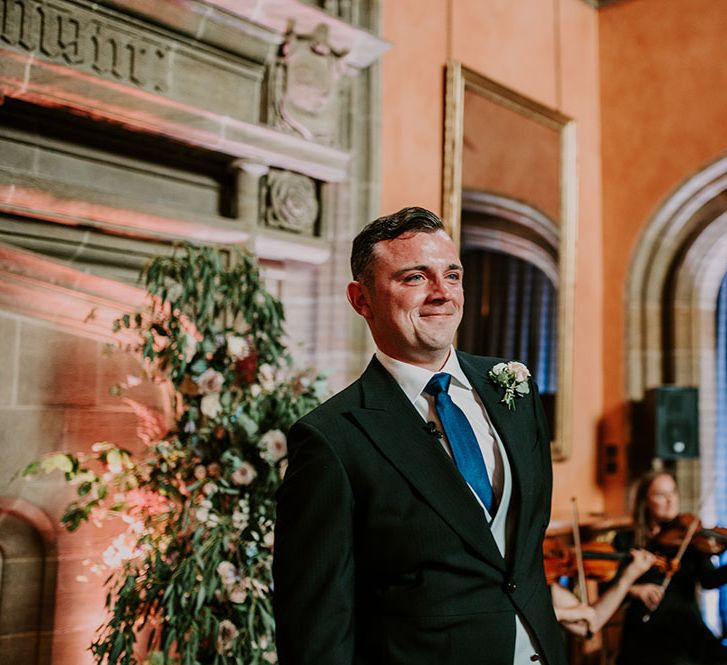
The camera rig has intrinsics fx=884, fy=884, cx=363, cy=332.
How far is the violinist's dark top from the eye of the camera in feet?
13.0

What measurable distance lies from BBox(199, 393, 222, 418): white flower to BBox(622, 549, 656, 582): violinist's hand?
82.1 inches

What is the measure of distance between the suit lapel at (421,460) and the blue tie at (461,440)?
0.15ft

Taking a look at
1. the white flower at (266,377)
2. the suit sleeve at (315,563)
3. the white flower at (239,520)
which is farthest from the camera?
the white flower at (266,377)

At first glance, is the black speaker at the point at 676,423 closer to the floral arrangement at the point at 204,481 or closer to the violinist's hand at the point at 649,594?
the violinist's hand at the point at 649,594

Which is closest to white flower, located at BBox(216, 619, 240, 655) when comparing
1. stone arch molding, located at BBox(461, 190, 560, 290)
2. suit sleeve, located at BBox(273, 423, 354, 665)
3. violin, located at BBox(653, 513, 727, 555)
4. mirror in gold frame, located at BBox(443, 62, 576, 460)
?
suit sleeve, located at BBox(273, 423, 354, 665)

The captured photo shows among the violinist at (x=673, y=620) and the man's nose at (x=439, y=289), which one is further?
the violinist at (x=673, y=620)

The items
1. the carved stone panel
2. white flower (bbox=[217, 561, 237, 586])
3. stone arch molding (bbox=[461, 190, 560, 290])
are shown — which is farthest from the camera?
stone arch molding (bbox=[461, 190, 560, 290])

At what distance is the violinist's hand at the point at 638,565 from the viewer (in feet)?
12.8

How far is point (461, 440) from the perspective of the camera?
169cm

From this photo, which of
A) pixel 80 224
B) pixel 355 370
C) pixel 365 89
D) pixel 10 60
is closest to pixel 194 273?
pixel 80 224

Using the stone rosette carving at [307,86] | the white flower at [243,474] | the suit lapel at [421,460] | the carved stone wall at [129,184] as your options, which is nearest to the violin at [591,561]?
the carved stone wall at [129,184]

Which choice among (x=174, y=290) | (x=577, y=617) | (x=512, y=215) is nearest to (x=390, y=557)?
(x=174, y=290)

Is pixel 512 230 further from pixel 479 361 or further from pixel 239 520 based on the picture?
pixel 479 361

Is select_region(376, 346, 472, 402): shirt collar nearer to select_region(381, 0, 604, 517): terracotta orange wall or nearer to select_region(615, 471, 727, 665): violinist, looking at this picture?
select_region(615, 471, 727, 665): violinist
